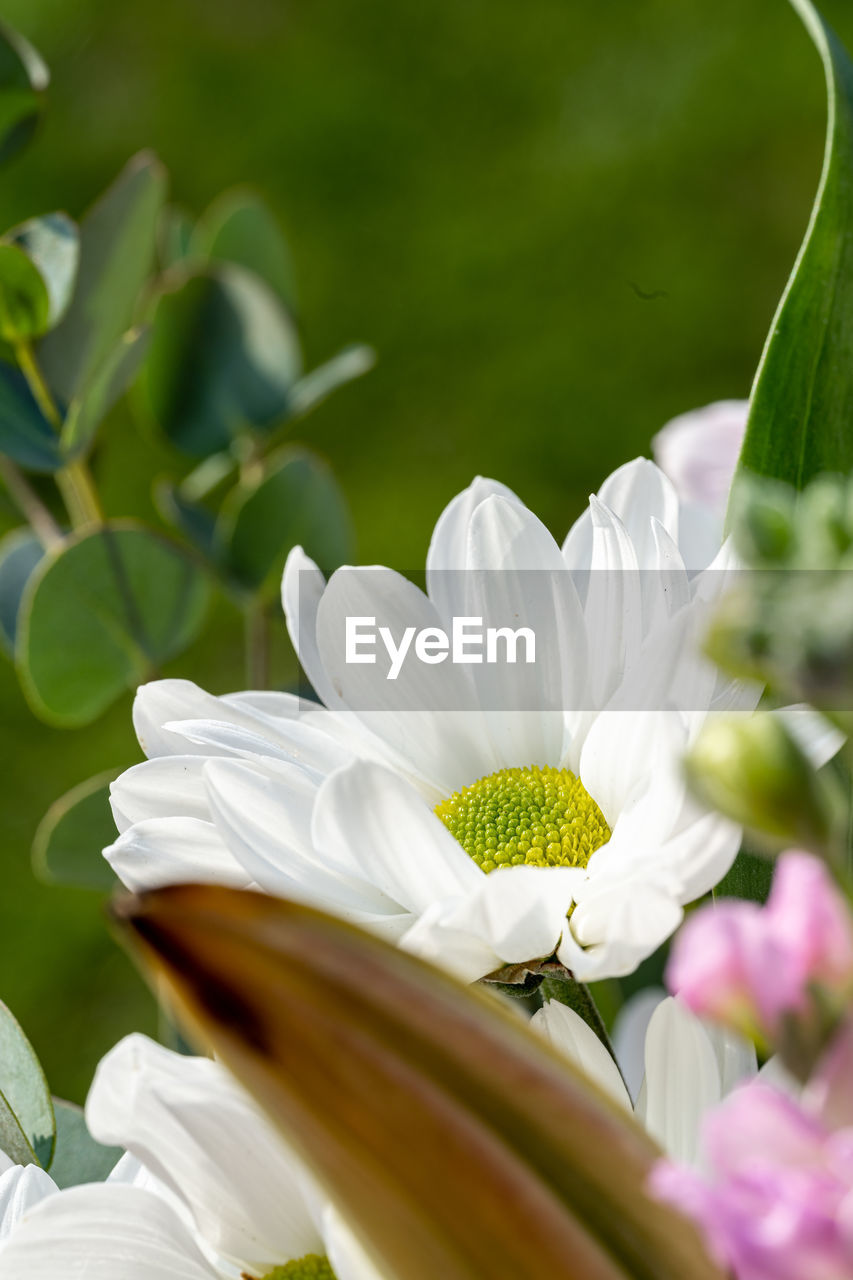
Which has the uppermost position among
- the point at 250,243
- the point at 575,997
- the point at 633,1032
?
the point at 250,243

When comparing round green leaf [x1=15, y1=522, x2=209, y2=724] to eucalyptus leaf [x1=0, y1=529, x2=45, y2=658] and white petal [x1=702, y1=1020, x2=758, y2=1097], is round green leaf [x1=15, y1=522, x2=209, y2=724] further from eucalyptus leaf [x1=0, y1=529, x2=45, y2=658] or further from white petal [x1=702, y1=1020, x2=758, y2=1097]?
white petal [x1=702, y1=1020, x2=758, y2=1097]

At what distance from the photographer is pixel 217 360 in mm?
517

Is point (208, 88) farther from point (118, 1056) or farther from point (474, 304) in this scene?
point (118, 1056)

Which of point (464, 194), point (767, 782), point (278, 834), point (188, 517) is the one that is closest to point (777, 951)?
point (767, 782)

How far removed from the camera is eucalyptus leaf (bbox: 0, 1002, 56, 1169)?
0.90 feet

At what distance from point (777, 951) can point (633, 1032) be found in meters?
0.28

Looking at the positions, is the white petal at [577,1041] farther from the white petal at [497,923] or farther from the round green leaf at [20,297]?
the round green leaf at [20,297]

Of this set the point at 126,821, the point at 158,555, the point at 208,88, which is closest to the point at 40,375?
the point at 158,555

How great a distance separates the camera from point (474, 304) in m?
1.54

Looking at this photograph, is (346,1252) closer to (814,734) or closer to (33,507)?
(814,734)

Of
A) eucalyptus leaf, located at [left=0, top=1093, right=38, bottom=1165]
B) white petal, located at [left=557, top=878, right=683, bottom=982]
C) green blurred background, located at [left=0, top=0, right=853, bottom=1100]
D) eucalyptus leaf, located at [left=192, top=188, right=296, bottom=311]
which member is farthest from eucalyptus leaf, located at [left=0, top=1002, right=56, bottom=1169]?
green blurred background, located at [left=0, top=0, right=853, bottom=1100]

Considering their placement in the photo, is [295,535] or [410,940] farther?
[295,535]

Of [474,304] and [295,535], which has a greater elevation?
[295,535]

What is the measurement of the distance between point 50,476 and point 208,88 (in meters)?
1.30
